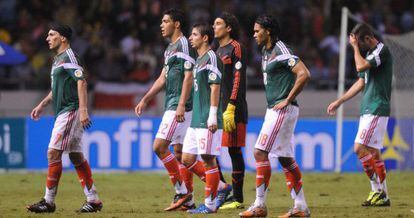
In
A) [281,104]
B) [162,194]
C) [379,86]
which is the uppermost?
[379,86]

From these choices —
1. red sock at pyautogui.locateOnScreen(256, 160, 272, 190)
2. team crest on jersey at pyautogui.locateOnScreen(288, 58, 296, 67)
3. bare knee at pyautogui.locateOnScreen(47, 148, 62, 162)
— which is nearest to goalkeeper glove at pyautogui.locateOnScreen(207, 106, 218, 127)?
red sock at pyautogui.locateOnScreen(256, 160, 272, 190)

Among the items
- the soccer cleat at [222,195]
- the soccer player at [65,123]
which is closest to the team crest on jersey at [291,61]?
the soccer cleat at [222,195]

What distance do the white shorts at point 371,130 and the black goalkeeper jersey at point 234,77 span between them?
1650 millimetres

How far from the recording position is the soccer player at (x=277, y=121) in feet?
39.8

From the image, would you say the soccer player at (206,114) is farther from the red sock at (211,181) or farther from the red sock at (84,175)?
the red sock at (84,175)

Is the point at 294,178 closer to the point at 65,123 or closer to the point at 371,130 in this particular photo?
the point at 371,130

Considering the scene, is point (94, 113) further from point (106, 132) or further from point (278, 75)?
point (278, 75)

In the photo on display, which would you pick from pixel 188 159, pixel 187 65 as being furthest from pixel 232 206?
pixel 187 65

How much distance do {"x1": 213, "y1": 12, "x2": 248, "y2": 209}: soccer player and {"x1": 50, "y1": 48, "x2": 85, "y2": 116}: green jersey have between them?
6.29ft

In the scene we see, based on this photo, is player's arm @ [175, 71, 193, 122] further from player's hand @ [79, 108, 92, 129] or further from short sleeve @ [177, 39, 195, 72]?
player's hand @ [79, 108, 92, 129]

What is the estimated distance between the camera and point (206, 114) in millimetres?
12727

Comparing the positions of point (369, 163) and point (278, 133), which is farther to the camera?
point (369, 163)

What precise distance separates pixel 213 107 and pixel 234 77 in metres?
1.30

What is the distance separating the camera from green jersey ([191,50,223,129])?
41.6 ft
